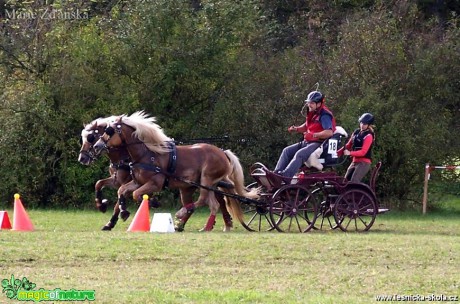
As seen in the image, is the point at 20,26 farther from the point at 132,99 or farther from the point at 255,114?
the point at 255,114

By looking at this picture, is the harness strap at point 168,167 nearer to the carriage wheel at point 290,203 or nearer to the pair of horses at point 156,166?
the pair of horses at point 156,166

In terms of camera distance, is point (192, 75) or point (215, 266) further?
point (192, 75)

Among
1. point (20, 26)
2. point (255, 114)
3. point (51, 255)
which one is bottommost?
point (51, 255)

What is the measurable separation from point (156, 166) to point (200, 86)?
25.2 ft

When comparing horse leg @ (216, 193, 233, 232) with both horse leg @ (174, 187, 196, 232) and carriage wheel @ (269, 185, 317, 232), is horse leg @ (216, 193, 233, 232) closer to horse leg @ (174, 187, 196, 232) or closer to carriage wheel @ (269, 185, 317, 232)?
horse leg @ (174, 187, 196, 232)

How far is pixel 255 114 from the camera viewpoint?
22.9m

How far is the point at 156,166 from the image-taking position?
16.1m

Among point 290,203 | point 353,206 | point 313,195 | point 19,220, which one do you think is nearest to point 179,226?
point 290,203

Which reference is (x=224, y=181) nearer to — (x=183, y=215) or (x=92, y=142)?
(x=183, y=215)

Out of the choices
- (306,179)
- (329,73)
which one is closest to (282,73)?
(329,73)

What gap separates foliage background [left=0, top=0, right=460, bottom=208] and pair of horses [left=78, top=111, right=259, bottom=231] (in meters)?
5.92

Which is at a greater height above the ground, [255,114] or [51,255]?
[255,114]

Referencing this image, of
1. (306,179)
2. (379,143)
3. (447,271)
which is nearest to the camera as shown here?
(447,271)

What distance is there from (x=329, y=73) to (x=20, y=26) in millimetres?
7057
